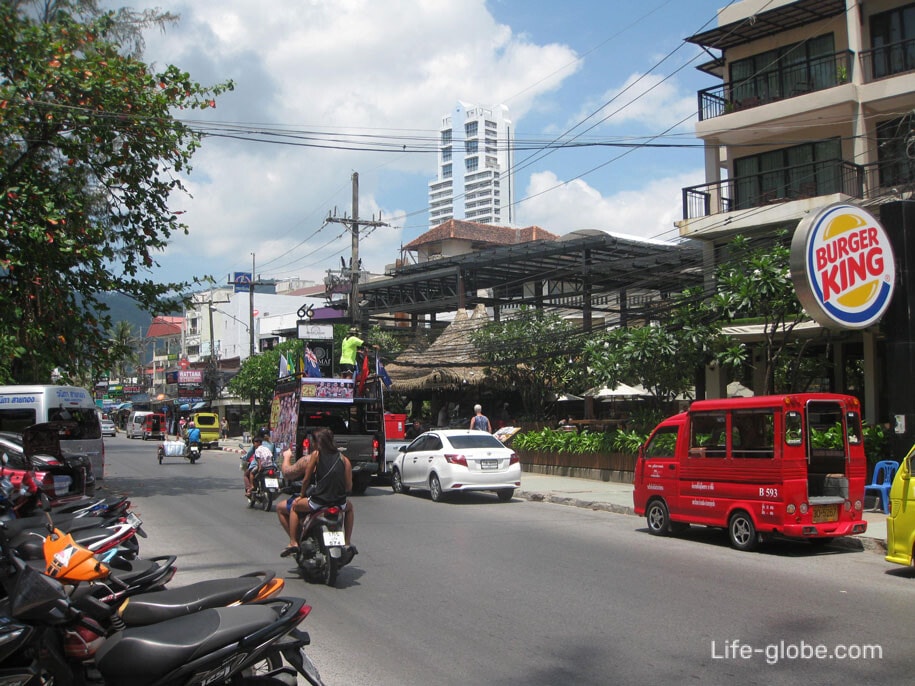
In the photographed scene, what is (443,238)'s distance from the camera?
6031cm

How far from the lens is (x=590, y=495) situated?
59.1 ft

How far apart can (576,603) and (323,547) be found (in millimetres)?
2826

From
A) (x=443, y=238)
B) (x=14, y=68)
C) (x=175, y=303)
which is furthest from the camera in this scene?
(x=443, y=238)

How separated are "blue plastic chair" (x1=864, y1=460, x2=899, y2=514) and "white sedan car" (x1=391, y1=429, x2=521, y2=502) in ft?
22.7

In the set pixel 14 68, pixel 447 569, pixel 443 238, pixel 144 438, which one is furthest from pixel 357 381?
pixel 144 438

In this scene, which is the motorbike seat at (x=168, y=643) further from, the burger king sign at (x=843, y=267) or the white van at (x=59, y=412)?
the white van at (x=59, y=412)

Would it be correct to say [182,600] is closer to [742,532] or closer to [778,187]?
[742,532]

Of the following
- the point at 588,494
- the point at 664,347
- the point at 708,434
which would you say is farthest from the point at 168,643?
the point at 664,347

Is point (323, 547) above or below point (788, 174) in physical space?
below

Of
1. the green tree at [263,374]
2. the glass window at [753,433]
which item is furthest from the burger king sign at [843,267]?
the green tree at [263,374]

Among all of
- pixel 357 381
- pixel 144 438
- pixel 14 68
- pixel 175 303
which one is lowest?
pixel 144 438

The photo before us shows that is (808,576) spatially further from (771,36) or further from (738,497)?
(771,36)

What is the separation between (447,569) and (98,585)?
529 centimetres

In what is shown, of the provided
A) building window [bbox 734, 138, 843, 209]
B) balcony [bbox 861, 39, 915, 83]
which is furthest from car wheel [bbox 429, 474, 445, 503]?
balcony [bbox 861, 39, 915, 83]
